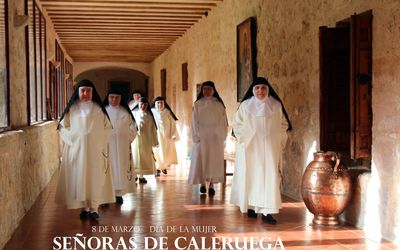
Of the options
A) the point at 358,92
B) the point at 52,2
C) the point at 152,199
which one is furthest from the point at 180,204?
the point at 52,2

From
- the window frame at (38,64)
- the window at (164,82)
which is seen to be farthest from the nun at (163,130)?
the window at (164,82)

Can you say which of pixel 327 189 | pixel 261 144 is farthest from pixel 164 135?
pixel 327 189

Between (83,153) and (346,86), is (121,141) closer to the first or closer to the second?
(83,153)

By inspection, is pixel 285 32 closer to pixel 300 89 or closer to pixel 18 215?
pixel 300 89

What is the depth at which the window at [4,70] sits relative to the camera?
232 inches

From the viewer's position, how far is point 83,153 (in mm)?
6215

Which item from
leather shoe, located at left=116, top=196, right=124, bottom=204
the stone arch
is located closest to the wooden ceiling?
leather shoe, located at left=116, top=196, right=124, bottom=204

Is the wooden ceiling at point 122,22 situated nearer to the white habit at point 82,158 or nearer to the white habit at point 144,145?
the white habit at point 144,145

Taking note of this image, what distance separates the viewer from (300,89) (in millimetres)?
7508

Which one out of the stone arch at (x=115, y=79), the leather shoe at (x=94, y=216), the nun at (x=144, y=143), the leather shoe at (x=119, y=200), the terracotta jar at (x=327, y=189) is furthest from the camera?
the stone arch at (x=115, y=79)

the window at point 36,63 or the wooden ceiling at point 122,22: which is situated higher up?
the wooden ceiling at point 122,22

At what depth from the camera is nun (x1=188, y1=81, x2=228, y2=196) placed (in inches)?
318

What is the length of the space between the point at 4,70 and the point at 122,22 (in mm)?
8154

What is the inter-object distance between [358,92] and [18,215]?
388cm
